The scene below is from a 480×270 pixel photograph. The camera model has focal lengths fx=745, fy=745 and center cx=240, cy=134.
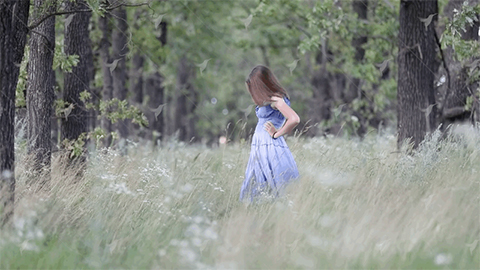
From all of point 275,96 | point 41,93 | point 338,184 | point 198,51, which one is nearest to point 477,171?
point 338,184

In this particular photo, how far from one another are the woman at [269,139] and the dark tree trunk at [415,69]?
405cm

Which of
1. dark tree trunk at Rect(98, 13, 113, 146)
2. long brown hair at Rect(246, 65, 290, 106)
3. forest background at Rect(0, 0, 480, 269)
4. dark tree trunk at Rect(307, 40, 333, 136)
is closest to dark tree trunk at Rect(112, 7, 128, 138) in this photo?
dark tree trunk at Rect(98, 13, 113, 146)

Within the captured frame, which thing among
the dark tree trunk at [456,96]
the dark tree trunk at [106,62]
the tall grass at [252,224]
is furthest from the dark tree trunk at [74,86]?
the dark tree trunk at [456,96]

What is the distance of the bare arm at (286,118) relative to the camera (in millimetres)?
8352

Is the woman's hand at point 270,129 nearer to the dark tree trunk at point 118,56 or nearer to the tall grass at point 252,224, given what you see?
the tall grass at point 252,224

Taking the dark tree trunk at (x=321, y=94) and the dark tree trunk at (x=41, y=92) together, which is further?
the dark tree trunk at (x=321, y=94)

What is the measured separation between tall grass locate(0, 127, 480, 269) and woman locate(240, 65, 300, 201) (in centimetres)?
24

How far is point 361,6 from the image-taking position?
2180 cm

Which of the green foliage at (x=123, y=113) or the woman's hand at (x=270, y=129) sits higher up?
the woman's hand at (x=270, y=129)

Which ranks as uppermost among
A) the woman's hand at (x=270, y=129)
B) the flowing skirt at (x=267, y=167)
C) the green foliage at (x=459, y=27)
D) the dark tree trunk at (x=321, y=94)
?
the green foliage at (x=459, y=27)

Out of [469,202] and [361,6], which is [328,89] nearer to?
[361,6]

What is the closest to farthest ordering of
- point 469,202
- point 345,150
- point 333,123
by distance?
point 469,202
point 345,150
point 333,123

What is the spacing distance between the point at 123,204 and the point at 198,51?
2116 cm

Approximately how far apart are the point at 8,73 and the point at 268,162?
10.2ft
